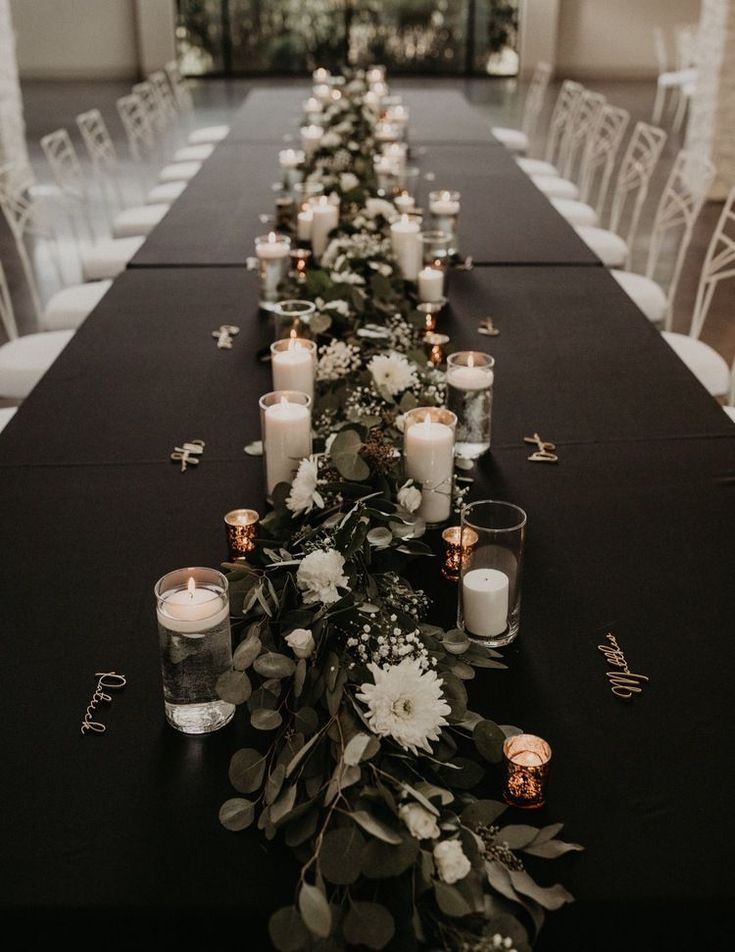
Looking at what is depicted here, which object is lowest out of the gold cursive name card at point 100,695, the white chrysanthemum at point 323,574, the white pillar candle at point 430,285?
the white pillar candle at point 430,285

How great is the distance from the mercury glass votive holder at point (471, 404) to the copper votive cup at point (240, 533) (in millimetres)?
511

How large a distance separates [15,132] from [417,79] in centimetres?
756

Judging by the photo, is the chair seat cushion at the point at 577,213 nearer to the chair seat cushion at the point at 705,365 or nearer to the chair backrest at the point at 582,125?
the chair backrest at the point at 582,125

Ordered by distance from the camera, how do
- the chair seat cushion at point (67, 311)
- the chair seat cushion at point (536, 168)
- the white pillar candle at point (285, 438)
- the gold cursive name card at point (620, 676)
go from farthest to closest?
the chair seat cushion at point (536, 168) < the chair seat cushion at point (67, 311) < the white pillar candle at point (285, 438) < the gold cursive name card at point (620, 676)

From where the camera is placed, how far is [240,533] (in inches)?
67.7

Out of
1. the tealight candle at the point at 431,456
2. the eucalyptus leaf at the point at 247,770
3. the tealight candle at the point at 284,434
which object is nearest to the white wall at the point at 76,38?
the tealight candle at the point at 284,434

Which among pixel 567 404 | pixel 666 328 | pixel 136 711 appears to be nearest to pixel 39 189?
pixel 666 328

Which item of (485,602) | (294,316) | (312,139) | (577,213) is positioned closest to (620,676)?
(485,602)

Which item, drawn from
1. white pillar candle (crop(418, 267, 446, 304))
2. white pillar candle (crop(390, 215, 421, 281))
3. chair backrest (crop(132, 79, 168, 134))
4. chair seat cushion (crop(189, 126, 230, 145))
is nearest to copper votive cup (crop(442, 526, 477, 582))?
white pillar candle (crop(418, 267, 446, 304))

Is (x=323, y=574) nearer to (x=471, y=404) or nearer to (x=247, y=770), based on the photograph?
(x=247, y=770)

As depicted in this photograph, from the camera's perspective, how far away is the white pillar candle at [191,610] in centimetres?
133

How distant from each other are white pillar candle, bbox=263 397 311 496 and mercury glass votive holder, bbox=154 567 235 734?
19.4 inches

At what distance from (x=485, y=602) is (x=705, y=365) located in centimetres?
212

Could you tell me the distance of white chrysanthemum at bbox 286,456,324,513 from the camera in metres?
1.59
